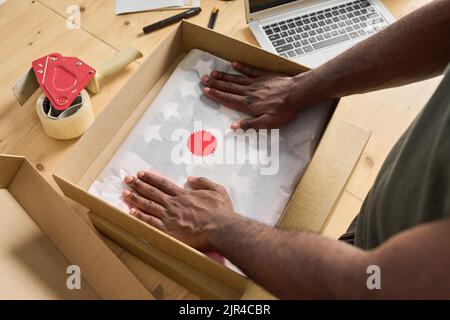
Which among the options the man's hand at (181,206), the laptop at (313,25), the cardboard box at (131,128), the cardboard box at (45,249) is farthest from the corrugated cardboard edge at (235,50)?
the cardboard box at (45,249)

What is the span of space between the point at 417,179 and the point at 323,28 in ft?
1.92

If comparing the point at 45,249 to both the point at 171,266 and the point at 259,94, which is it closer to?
the point at 171,266

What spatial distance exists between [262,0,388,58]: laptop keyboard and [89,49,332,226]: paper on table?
0.25 meters

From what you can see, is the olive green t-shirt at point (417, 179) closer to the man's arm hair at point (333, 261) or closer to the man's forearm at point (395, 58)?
the man's arm hair at point (333, 261)

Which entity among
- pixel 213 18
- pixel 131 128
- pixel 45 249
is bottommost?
pixel 45 249

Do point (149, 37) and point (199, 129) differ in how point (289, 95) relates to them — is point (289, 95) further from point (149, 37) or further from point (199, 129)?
point (149, 37)

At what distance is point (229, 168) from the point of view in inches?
30.0

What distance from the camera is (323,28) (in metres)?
1.00

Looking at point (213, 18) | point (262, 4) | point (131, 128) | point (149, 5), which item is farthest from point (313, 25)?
point (131, 128)

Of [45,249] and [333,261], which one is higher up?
[333,261]

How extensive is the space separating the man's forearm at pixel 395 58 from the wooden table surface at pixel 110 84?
136 mm

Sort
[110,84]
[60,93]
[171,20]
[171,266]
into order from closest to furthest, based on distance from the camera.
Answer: [171,266], [60,93], [110,84], [171,20]

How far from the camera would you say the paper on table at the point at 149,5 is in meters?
1.04
